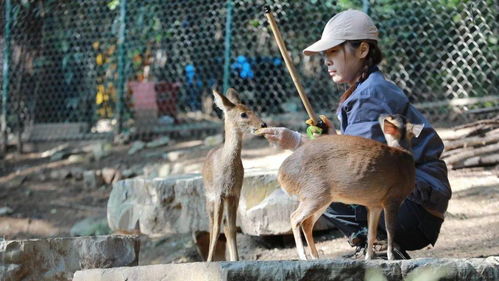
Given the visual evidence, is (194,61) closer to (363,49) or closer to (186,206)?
(186,206)

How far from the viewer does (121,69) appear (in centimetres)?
1135

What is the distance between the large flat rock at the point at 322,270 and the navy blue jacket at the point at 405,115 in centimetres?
104

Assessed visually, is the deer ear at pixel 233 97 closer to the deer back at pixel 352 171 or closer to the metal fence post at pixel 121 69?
the deer back at pixel 352 171

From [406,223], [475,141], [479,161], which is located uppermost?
[406,223]

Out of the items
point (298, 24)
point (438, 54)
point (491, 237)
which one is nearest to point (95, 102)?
point (298, 24)

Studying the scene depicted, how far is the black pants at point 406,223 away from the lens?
4.39 m

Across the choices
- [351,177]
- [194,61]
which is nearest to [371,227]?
[351,177]

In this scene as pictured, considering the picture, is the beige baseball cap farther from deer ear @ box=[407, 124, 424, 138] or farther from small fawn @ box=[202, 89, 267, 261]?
deer ear @ box=[407, 124, 424, 138]

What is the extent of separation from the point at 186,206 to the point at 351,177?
3.31 metres

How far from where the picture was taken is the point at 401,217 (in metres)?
4.38

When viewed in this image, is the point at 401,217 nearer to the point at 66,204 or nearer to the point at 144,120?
the point at 66,204

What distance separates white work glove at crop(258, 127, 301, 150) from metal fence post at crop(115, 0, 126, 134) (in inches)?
288

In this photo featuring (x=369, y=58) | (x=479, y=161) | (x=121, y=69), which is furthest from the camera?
(x=121, y=69)

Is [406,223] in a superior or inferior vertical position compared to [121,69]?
superior
